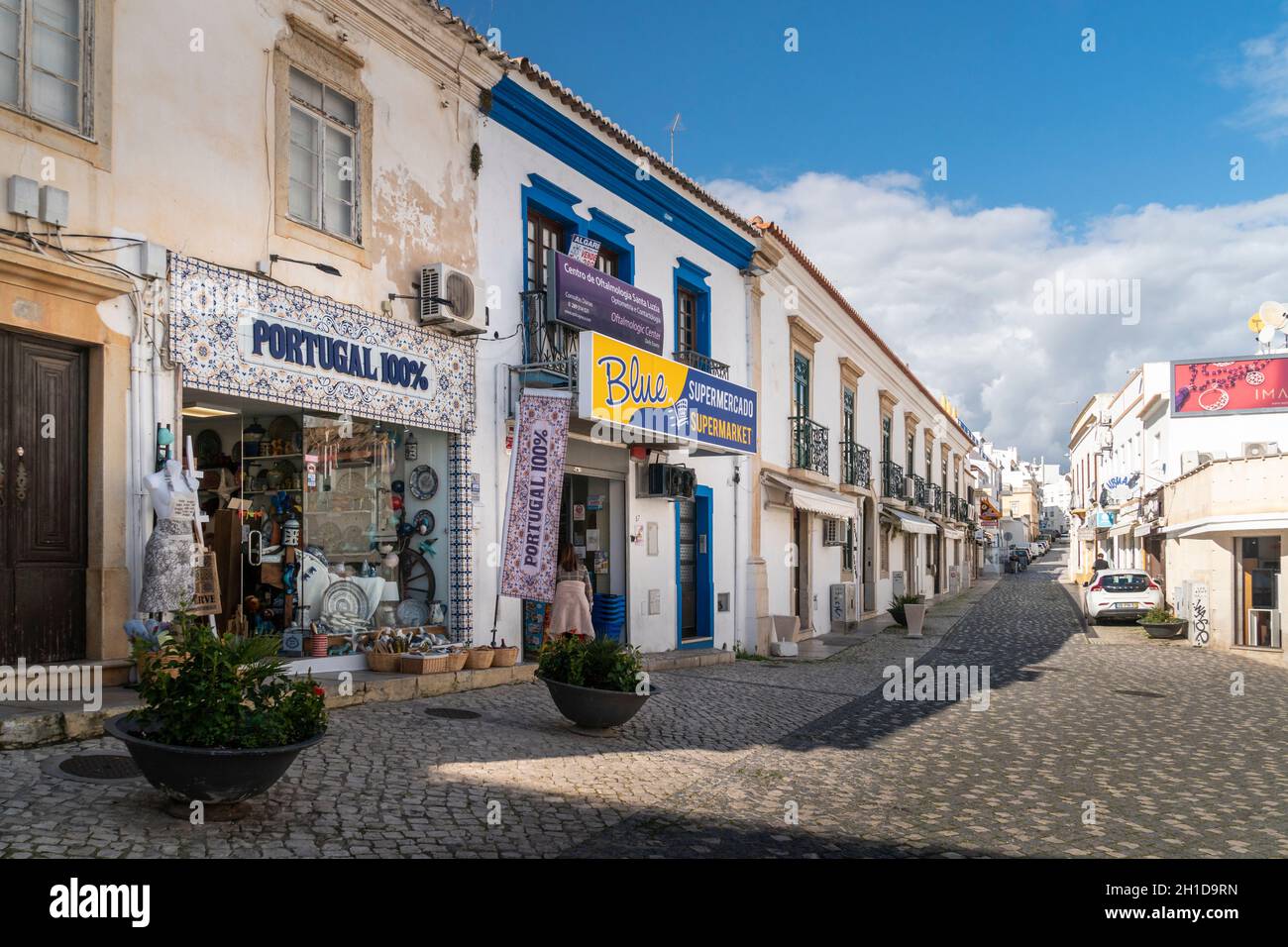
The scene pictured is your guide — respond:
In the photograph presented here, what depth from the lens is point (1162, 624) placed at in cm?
2098

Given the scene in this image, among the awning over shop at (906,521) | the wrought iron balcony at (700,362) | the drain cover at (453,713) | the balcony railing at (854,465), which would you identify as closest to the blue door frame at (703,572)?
the wrought iron balcony at (700,362)

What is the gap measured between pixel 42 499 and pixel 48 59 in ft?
9.80

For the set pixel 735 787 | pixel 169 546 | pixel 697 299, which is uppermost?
pixel 697 299

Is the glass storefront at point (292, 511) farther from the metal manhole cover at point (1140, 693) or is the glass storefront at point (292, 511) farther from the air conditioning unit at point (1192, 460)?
the air conditioning unit at point (1192, 460)

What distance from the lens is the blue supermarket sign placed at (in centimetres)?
818

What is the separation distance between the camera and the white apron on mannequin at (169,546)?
22.8 ft

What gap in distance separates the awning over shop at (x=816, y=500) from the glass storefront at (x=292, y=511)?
893cm

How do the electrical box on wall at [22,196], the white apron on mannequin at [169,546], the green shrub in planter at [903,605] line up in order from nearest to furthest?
the electrical box on wall at [22,196], the white apron on mannequin at [169,546], the green shrub in planter at [903,605]

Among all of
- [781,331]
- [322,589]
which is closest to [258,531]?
[322,589]

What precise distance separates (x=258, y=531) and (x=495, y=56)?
555cm

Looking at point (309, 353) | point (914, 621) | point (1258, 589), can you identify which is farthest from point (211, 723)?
point (1258, 589)

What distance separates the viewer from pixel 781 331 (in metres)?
19.0
